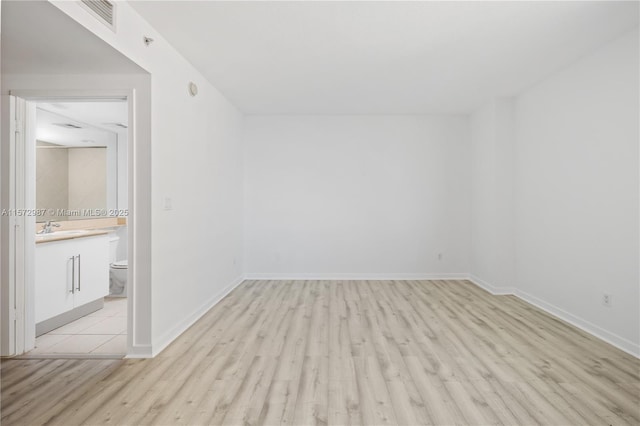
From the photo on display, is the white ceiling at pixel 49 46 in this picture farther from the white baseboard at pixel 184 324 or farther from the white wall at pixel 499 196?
the white wall at pixel 499 196

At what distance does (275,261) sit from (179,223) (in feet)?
8.42

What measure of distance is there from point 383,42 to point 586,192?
8.06ft

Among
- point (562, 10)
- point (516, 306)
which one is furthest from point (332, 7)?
point (516, 306)

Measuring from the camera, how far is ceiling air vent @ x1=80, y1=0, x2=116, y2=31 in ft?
6.72

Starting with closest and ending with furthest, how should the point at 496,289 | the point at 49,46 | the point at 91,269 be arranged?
1. the point at 49,46
2. the point at 91,269
3. the point at 496,289

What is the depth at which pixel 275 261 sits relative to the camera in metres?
5.59

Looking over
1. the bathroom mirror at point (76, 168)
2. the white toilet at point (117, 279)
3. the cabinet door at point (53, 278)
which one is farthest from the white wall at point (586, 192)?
the bathroom mirror at point (76, 168)

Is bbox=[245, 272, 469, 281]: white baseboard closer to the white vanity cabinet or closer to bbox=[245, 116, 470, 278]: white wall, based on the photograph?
bbox=[245, 116, 470, 278]: white wall

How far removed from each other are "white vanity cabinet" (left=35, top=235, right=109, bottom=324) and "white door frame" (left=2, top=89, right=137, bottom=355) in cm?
33

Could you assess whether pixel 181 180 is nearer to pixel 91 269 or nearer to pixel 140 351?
pixel 140 351

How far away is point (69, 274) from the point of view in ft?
11.3

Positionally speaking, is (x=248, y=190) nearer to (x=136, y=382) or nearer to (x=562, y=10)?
(x=136, y=382)

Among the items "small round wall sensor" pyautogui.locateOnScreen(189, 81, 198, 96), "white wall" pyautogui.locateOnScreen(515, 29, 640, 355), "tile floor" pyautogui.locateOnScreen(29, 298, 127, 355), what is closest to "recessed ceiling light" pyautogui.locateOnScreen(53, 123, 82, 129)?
"small round wall sensor" pyautogui.locateOnScreen(189, 81, 198, 96)

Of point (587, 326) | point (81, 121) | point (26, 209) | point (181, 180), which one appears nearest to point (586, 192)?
point (587, 326)
